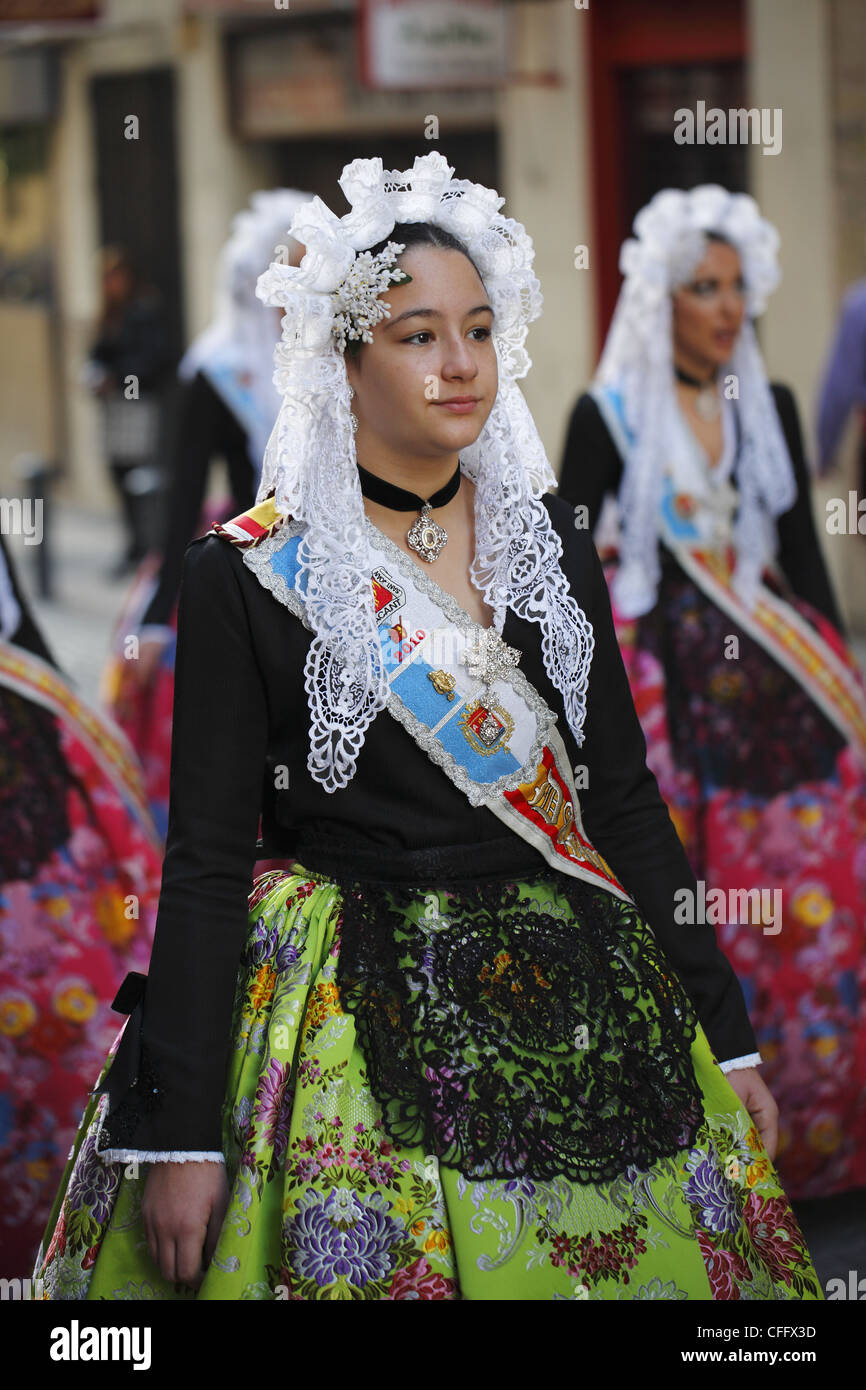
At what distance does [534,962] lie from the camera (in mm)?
2711

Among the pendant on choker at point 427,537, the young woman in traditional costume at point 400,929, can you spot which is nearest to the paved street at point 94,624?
the young woman in traditional costume at point 400,929

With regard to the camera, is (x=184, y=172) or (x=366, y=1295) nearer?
(x=366, y=1295)

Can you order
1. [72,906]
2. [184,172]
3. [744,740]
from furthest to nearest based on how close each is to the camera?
[184,172] → [744,740] → [72,906]

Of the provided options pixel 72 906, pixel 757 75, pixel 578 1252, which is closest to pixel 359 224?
pixel 578 1252

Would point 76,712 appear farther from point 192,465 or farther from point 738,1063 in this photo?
point 738,1063

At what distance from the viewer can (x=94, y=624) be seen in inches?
489

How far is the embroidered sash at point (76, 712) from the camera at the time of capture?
4.46m

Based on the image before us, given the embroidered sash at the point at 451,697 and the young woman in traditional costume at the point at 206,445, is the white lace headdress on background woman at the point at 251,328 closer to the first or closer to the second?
the young woman in traditional costume at the point at 206,445

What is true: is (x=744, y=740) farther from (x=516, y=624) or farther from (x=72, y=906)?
(x=516, y=624)

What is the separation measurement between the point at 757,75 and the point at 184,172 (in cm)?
668

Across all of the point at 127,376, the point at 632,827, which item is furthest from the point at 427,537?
the point at 127,376
